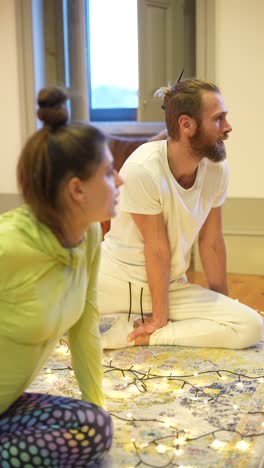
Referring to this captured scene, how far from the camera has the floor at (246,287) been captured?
3.05 m

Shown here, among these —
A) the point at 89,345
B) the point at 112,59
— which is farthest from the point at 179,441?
the point at 112,59

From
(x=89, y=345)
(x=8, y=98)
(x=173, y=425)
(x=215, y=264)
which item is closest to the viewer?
(x=89, y=345)

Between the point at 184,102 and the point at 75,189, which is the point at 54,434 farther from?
the point at 184,102

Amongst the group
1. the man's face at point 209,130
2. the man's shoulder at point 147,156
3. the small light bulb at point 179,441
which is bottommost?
the small light bulb at point 179,441

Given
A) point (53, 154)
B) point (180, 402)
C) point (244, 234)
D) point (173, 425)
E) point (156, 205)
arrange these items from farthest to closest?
1. point (244, 234)
2. point (156, 205)
3. point (180, 402)
4. point (173, 425)
5. point (53, 154)

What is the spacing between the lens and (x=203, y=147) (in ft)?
7.49

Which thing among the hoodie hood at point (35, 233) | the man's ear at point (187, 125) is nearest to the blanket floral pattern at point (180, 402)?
the hoodie hood at point (35, 233)

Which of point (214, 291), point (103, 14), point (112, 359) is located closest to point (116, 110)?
point (103, 14)

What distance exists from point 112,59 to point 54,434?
3790 mm

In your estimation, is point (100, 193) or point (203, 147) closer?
Answer: point (100, 193)

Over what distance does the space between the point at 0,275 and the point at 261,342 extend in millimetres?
1351

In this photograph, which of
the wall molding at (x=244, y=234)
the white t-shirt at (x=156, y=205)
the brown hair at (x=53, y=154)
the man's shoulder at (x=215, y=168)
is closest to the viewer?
the brown hair at (x=53, y=154)

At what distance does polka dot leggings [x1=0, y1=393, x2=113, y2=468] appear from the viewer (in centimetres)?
131

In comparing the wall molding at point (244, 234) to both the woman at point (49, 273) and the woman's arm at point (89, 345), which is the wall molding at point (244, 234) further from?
the woman at point (49, 273)
